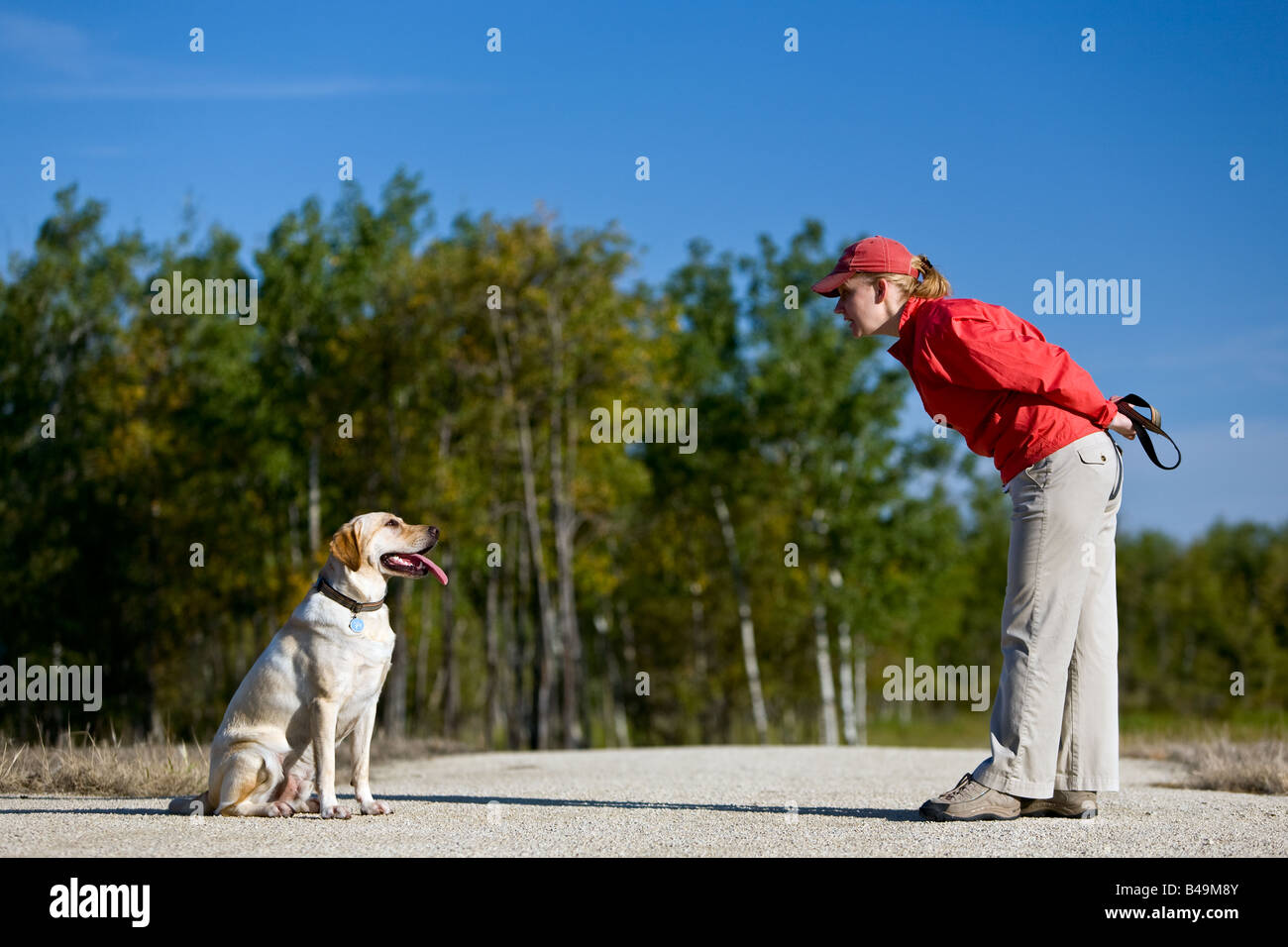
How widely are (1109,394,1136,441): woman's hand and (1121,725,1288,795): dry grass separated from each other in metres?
3.88

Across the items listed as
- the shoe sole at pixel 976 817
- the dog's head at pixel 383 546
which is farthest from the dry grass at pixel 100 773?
the shoe sole at pixel 976 817

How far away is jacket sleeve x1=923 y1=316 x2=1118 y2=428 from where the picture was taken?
5988 millimetres

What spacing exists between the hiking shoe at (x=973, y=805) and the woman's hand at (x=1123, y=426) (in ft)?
6.19

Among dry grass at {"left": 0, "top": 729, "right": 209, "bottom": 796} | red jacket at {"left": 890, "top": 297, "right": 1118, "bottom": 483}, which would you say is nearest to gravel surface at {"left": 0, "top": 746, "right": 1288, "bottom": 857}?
dry grass at {"left": 0, "top": 729, "right": 209, "bottom": 796}

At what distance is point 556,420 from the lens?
30453 mm

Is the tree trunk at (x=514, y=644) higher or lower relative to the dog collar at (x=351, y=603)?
lower

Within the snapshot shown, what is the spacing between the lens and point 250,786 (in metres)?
6.55

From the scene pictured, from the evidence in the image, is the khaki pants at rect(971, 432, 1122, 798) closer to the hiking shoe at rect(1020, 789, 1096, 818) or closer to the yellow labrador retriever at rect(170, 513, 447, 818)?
the hiking shoe at rect(1020, 789, 1096, 818)

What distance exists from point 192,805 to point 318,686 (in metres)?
1.02

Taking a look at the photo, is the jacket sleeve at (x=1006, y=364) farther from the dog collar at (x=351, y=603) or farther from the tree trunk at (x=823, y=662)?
the tree trunk at (x=823, y=662)

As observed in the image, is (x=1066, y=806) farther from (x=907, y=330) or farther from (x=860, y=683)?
(x=860, y=683)

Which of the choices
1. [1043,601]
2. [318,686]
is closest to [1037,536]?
[1043,601]

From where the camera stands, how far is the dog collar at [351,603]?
6.59 metres

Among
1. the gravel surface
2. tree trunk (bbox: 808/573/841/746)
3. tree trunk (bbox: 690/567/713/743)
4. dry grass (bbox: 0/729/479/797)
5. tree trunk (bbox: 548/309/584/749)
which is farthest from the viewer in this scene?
tree trunk (bbox: 690/567/713/743)
